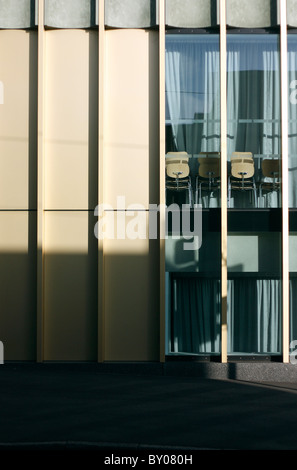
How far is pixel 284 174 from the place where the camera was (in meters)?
14.1

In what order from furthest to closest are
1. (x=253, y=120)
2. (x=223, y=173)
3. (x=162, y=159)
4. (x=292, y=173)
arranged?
(x=253, y=120)
(x=292, y=173)
(x=223, y=173)
(x=162, y=159)

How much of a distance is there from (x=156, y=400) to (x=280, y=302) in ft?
14.3

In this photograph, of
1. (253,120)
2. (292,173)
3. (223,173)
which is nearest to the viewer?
(223,173)

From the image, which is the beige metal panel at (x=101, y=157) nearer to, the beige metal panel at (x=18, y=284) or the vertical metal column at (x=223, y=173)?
the beige metal panel at (x=18, y=284)

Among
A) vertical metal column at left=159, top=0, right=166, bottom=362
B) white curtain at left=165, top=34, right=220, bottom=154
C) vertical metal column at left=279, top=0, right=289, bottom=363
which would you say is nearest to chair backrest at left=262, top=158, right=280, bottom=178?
vertical metal column at left=279, top=0, right=289, bottom=363

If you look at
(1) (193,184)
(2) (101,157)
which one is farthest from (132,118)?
(1) (193,184)

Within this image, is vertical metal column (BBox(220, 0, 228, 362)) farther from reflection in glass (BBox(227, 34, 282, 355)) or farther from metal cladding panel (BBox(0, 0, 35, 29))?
metal cladding panel (BBox(0, 0, 35, 29))

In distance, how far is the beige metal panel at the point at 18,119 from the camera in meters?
14.3

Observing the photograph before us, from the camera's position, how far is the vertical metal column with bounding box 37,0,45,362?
1392cm

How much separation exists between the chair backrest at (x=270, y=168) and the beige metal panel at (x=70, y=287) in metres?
3.61

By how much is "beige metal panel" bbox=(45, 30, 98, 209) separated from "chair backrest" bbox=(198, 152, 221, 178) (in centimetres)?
217

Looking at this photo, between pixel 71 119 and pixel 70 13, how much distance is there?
2.14 meters

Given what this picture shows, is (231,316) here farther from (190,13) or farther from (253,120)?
(190,13)
